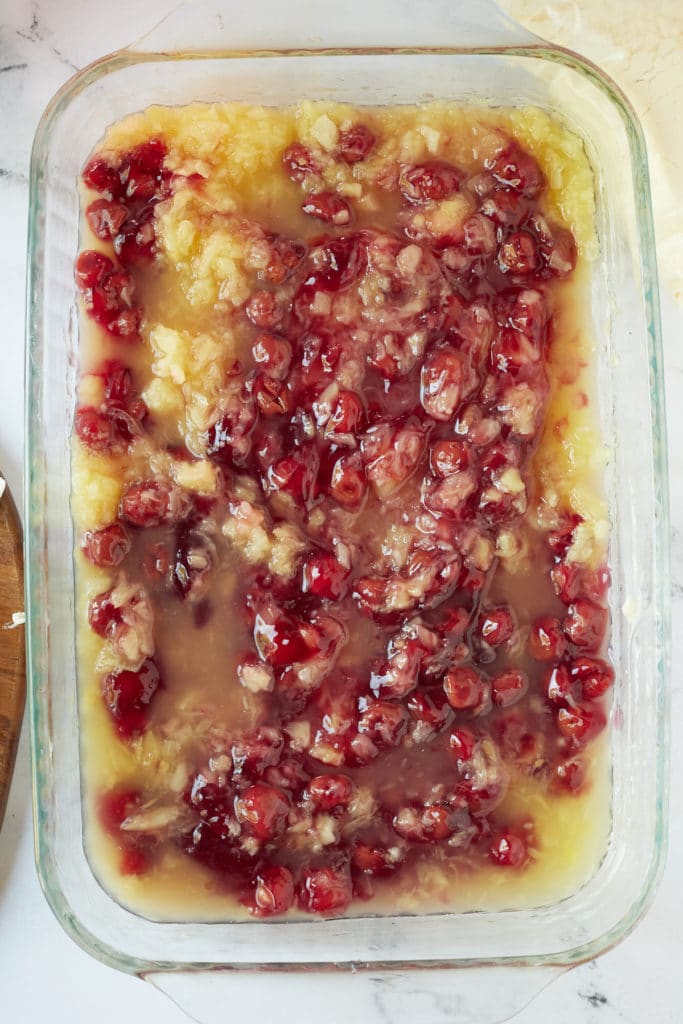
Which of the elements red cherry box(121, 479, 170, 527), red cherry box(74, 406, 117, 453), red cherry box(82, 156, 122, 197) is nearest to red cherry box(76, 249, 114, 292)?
red cherry box(82, 156, 122, 197)

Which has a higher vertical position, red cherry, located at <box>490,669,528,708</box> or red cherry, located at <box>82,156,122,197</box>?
red cherry, located at <box>82,156,122,197</box>

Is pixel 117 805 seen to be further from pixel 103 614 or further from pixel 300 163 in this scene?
pixel 300 163

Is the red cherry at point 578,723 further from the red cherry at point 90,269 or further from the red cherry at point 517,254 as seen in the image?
the red cherry at point 90,269

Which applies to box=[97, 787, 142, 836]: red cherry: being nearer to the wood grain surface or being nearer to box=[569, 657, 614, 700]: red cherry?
the wood grain surface

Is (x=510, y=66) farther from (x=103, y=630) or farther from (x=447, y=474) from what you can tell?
(x=103, y=630)

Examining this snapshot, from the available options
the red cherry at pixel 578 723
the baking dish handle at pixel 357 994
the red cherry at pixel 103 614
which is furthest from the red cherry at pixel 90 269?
the baking dish handle at pixel 357 994

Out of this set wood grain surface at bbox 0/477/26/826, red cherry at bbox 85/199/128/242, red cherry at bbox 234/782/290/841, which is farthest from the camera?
→ wood grain surface at bbox 0/477/26/826

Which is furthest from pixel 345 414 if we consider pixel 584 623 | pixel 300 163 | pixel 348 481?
pixel 584 623

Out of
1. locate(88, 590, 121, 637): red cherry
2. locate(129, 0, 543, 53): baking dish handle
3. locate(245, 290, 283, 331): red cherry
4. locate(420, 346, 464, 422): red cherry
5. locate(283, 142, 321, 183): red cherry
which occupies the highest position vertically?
locate(129, 0, 543, 53): baking dish handle

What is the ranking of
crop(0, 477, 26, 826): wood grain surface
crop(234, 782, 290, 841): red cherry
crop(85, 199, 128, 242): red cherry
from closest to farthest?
crop(234, 782, 290, 841): red cherry
crop(85, 199, 128, 242): red cherry
crop(0, 477, 26, 826): wood grain surface
